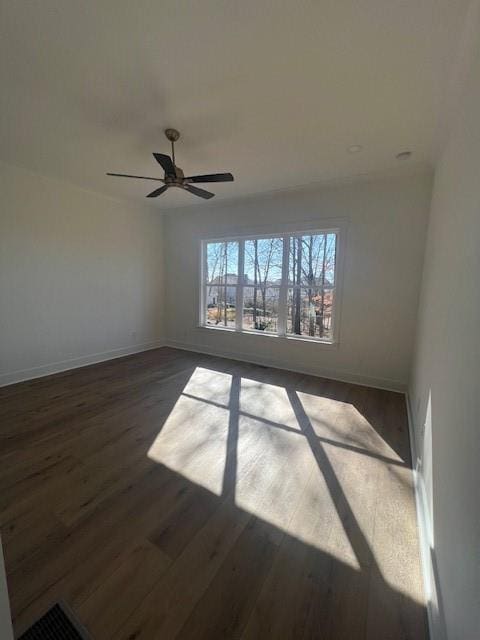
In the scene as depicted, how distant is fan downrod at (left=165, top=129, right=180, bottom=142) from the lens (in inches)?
96.1

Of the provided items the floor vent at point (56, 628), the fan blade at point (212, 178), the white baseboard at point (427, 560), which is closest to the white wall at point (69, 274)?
the fan blade at point (212, 178)

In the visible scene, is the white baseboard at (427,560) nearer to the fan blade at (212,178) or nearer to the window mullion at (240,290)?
the fan blade at (212,178)

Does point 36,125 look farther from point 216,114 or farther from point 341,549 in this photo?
point 341,549

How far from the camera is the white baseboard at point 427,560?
3.29 feet

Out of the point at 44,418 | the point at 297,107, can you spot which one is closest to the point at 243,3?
the point at 297,107

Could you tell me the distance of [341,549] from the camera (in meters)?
1.37

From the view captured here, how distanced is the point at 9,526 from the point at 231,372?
282 cm

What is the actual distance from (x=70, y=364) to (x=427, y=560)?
4.48m

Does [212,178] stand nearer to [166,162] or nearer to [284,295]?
[166,162]

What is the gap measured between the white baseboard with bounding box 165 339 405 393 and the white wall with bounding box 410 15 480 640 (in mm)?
1934

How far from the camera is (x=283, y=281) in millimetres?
4223

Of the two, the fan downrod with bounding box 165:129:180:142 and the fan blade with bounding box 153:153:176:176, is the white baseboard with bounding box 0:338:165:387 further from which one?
the fan downrod with bounding box 165:129:180:142

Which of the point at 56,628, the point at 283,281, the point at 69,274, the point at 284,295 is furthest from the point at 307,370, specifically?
the point at 69,274

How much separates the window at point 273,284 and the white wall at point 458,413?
7.04 ft
